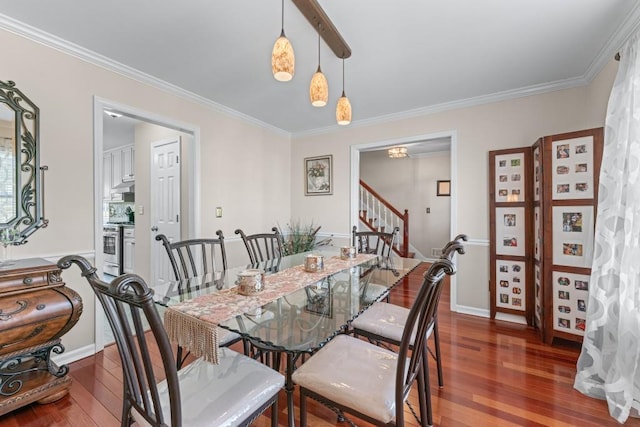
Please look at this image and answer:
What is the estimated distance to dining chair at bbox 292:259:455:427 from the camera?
3.43 feet

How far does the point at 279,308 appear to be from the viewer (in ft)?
4.83

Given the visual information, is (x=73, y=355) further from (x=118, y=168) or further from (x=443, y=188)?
(x=443, y=188)

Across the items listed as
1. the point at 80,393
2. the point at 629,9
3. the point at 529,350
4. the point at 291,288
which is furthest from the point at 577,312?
the point at 80,393

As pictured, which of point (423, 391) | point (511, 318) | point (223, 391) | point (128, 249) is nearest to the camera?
point (223, 391)

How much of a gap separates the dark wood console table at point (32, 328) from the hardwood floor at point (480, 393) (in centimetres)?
13

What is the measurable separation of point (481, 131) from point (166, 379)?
357 cm

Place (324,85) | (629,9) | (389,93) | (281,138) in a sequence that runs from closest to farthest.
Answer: (324,85) → (629,9) → (389,93) → (281,138)

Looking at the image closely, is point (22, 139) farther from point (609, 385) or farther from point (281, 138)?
point (609, 385)

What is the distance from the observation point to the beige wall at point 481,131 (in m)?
2.78

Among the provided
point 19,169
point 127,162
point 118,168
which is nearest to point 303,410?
point 19,169

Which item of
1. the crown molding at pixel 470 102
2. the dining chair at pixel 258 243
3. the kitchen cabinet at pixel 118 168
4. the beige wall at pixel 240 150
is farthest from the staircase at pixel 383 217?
the kitchen cabinet at pixel 118 168

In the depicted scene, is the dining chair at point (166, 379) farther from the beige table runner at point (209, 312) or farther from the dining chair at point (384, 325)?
the dining chair at point (384, 325)

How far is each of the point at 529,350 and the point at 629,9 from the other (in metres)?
2.52

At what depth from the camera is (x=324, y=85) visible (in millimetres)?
1665
